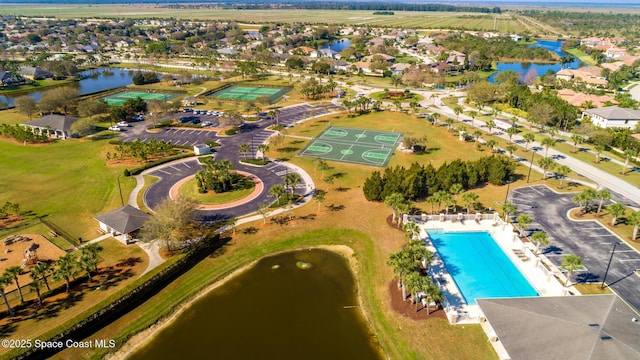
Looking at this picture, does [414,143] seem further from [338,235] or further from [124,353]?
[124,353]

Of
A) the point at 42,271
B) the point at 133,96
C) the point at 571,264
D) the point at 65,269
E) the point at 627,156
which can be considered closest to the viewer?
the point at 42,271

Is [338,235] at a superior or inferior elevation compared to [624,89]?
inferior

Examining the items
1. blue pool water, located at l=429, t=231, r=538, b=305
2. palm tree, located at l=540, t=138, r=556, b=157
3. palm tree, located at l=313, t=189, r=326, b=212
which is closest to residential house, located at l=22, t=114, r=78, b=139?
palm tree, located at l=313, t=189, r=326, b=212

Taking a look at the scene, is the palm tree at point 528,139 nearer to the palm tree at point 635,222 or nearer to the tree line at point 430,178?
the tree line at point 430,178

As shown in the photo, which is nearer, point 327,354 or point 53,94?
point 327,354

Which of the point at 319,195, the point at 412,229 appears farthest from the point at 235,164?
Answer: the point at 412,229

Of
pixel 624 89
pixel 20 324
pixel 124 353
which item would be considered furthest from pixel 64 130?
pixel 624 89

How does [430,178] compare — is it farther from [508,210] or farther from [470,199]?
[508,210]
